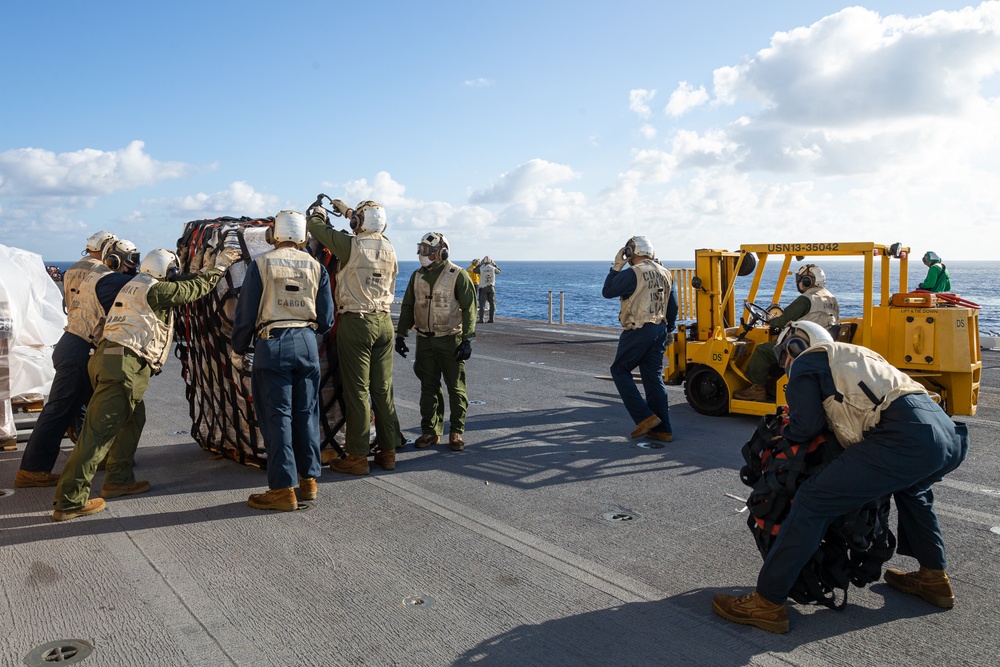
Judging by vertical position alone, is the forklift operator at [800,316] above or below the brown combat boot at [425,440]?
above

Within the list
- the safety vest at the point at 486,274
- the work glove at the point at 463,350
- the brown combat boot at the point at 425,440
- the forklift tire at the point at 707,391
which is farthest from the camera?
the safety vest at the point at 486,274

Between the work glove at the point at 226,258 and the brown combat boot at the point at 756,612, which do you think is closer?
the brown combat boot at the point at 756,612

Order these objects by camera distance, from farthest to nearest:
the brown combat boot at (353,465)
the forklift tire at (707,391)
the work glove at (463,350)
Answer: the forklift tire at (707,391)
the work glove at (463,350)
the brown combat boot at (353,465)

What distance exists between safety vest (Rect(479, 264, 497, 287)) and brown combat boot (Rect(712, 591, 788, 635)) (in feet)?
57.7

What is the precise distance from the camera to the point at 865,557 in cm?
375

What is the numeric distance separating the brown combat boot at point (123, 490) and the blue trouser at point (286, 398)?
114 cm

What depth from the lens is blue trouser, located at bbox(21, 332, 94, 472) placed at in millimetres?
5711

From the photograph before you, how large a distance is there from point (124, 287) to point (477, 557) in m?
3.00

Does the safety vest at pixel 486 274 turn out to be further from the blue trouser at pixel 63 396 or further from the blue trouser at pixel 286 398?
the blue trouser at pixel 286 398

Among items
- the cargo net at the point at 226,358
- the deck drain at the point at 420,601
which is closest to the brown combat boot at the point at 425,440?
the cargo net at the point at 226,358

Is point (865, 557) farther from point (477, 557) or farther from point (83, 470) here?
point (83, 470)

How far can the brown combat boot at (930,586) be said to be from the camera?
12.6 ft

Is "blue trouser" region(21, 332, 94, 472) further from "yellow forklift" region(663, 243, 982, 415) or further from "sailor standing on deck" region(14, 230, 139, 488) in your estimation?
"yellow forklift" region(663, 243, 982, 415)

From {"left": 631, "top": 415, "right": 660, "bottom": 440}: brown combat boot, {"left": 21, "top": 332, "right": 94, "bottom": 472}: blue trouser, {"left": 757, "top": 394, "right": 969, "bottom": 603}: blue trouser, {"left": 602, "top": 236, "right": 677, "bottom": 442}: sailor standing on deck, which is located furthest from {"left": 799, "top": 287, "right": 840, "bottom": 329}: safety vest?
{"left": 21, "top": 332, "right": 94, "bottom": 472}: blue trouser
